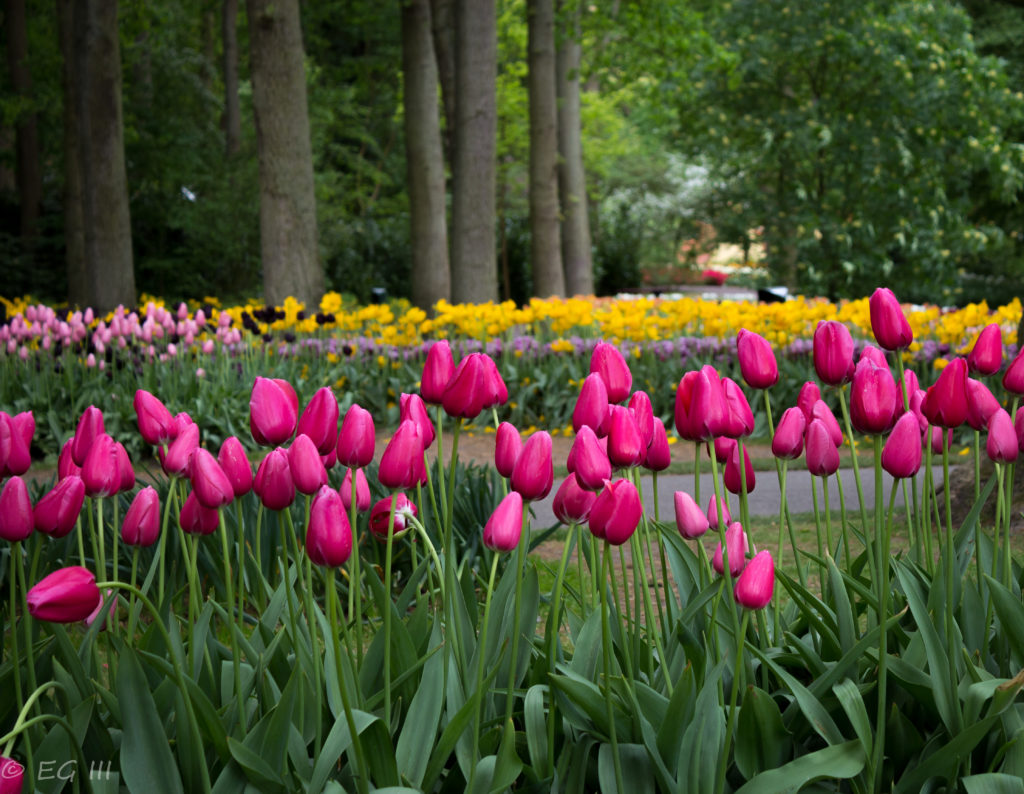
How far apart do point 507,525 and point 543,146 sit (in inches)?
577

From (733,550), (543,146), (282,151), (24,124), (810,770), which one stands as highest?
(24,124)

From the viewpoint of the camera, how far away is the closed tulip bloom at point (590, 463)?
1.72 m

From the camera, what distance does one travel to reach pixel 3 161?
69.6 feet

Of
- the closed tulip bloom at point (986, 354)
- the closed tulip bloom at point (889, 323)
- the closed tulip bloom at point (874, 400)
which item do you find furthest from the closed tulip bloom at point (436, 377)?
the closed tulip bloom at point (986, 354)

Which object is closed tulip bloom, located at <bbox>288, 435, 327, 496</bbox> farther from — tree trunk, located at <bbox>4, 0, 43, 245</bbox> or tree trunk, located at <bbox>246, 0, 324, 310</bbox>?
tree trunk, located at <bbox>4, 0, 43, 245</bbox>

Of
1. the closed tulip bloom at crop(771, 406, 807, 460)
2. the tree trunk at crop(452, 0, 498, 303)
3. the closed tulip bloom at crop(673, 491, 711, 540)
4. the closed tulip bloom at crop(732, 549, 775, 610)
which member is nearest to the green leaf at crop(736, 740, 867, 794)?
the closed tulip bloom at crop(732, 549, 775, 610)

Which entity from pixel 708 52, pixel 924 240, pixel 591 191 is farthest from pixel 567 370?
pixel 591 191

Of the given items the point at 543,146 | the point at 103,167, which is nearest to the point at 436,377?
the point at 103,167

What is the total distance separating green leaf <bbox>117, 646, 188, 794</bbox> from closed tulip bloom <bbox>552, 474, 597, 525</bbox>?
0.72 metres

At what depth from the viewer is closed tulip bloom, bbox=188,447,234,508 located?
1.82 metres

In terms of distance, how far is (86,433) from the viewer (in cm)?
204

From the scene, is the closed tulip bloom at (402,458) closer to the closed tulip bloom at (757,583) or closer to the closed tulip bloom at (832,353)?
the closed tulip bloom at (757,583)

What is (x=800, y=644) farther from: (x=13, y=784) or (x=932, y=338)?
(x=932, y=338)

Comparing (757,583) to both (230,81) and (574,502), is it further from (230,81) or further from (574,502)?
(230,81)
